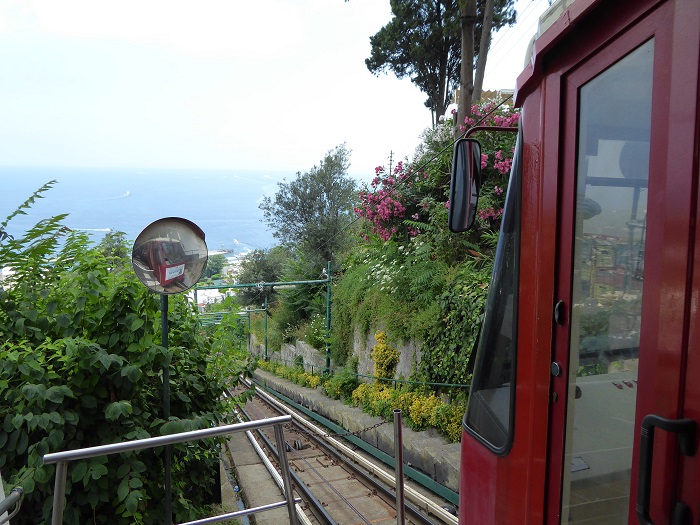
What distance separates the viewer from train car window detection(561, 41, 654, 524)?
1512mm

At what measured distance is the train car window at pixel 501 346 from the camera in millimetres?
2182

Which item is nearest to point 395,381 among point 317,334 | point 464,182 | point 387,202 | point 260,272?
point 387,202

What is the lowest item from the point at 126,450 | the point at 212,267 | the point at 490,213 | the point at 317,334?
the point at 317,334

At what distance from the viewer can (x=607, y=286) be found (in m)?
1.63

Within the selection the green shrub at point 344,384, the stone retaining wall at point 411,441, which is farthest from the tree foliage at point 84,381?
the green shrub at point 344,384

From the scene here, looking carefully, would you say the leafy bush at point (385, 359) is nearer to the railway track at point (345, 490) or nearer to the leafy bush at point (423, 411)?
the railway track at point (345, 490)

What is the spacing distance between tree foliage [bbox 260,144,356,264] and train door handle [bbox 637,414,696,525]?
93.3 feet

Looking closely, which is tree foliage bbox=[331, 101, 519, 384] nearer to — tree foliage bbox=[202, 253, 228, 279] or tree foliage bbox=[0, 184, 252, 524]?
tree foliage bbox=[202, 253, 228, 279]

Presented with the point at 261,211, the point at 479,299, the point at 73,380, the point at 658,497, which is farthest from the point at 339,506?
the point at 261,211

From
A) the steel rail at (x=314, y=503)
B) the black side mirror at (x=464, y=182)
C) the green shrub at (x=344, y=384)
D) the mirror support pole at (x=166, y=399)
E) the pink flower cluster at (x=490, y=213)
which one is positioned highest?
the pink flower cluster at (x=490, y=213)

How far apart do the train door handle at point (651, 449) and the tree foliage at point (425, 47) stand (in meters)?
20.2

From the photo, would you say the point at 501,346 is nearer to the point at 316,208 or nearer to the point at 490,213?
the point at 490,213

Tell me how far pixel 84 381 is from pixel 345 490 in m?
4.81

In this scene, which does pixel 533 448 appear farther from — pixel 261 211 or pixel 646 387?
pixel 261 211
